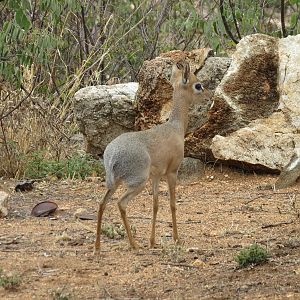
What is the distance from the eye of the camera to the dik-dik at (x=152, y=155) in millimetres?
6848

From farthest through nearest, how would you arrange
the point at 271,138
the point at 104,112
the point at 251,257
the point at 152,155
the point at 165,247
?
the point at 104,112
the point at 271,138
the point at 152,155
the point at 165,247
the point at 251,257

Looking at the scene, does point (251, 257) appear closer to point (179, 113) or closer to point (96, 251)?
point (96, 251)

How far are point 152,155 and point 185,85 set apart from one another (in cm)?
115

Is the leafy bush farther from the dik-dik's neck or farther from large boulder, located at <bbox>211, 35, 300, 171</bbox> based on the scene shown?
the dik-dik's neck

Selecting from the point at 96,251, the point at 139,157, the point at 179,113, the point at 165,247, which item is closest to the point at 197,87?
the point at 179,113

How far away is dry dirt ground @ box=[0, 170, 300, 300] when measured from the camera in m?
5.76

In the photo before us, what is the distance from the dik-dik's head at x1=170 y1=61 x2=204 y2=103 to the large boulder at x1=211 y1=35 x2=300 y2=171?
2293mm

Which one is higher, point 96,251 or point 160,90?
point 160,90

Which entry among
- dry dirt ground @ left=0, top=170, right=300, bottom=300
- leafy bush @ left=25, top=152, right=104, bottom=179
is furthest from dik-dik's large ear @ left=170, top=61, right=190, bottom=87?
leafy bush @ left=25, top=152, right=104, bottom=179

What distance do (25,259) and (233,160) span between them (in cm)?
434

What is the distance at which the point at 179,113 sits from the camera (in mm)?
7938

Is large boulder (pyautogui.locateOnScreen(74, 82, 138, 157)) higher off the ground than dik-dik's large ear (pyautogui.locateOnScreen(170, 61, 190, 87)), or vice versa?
dik-dik's large ear (pyautogui.locateOnScreen(170, 61, 190, 87))

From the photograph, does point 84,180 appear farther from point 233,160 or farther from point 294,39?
point 294,39

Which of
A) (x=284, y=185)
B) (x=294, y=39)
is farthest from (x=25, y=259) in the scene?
(x=294, y=39)
